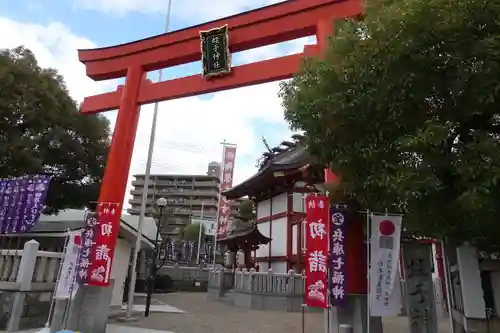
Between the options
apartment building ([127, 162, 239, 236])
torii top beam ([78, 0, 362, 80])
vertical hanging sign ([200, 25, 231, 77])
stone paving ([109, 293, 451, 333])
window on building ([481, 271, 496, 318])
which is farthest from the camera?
apartment building ([127, 162, 239, 236])

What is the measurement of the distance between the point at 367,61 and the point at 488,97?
155 centimetres

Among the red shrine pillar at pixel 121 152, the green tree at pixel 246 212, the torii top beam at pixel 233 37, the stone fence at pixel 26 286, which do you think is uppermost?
the torii top beam at pixel 233 37

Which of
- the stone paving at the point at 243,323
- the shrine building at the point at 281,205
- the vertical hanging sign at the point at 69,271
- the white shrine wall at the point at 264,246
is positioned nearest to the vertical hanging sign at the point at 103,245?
the vertical hanging sign at the point at 69,271

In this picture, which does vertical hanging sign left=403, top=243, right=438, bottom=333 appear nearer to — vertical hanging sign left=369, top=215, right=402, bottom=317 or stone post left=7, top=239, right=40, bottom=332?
vertical hanging sign left=369, top=215, right=402, bottom=317

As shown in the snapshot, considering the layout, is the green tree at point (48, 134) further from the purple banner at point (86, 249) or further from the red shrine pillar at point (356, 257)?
the red shrine pillar at point (356, 257)

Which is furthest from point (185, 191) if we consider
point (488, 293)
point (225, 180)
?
point (488, 293)

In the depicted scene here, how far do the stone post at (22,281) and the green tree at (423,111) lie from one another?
8.16 metres

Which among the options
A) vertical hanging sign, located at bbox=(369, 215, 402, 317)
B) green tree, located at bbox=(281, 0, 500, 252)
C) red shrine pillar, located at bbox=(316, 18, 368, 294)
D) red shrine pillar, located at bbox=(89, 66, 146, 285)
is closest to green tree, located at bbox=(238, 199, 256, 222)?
red shrine pillar, located at bbox=(89, 66, 146, 285)

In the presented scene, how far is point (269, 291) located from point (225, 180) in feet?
32.9

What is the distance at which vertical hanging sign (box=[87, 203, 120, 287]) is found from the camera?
9.23 metres

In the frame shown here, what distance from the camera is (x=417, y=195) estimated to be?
4746mm

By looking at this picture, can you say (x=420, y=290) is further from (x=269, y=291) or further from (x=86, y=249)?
(x=269, y=291)

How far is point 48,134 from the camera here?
15.8 meters

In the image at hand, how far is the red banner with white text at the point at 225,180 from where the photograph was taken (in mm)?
25656
